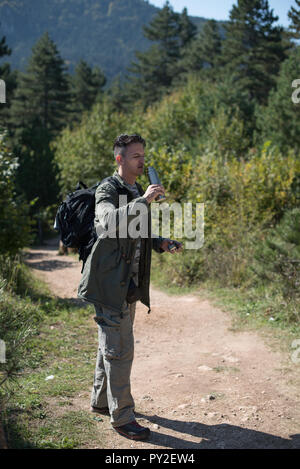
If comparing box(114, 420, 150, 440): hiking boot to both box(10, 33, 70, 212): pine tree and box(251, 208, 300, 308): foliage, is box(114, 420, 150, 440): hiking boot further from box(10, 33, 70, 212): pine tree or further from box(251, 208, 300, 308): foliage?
box(10, 33, 70, 212): pine tree

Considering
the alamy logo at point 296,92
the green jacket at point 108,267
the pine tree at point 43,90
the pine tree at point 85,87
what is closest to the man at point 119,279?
the green jacket at point 108,267

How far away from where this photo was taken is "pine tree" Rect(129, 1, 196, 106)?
40.4m

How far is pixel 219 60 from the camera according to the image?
33.7 metres

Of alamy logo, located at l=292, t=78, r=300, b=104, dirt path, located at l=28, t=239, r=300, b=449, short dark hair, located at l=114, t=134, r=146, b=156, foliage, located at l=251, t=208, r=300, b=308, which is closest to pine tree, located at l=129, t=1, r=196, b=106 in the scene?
alamy logo, located at l=292, t=78, r=300, b=104

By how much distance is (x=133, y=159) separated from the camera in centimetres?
323

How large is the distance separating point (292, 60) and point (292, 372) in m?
16.7

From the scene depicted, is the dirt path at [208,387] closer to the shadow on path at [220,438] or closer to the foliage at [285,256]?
the shadow on path at [220,438]

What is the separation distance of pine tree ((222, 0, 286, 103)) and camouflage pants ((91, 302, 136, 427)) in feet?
93.5

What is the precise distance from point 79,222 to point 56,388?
5.51ft

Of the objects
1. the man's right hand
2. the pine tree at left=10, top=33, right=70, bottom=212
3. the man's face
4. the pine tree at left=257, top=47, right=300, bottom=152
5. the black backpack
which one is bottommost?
the black backpack

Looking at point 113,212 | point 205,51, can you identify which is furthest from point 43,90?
point 113,212

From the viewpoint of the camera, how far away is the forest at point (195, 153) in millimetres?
6883

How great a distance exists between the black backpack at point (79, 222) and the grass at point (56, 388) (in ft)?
3.24

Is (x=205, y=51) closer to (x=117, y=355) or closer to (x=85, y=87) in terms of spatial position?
(x=85, y=87)
